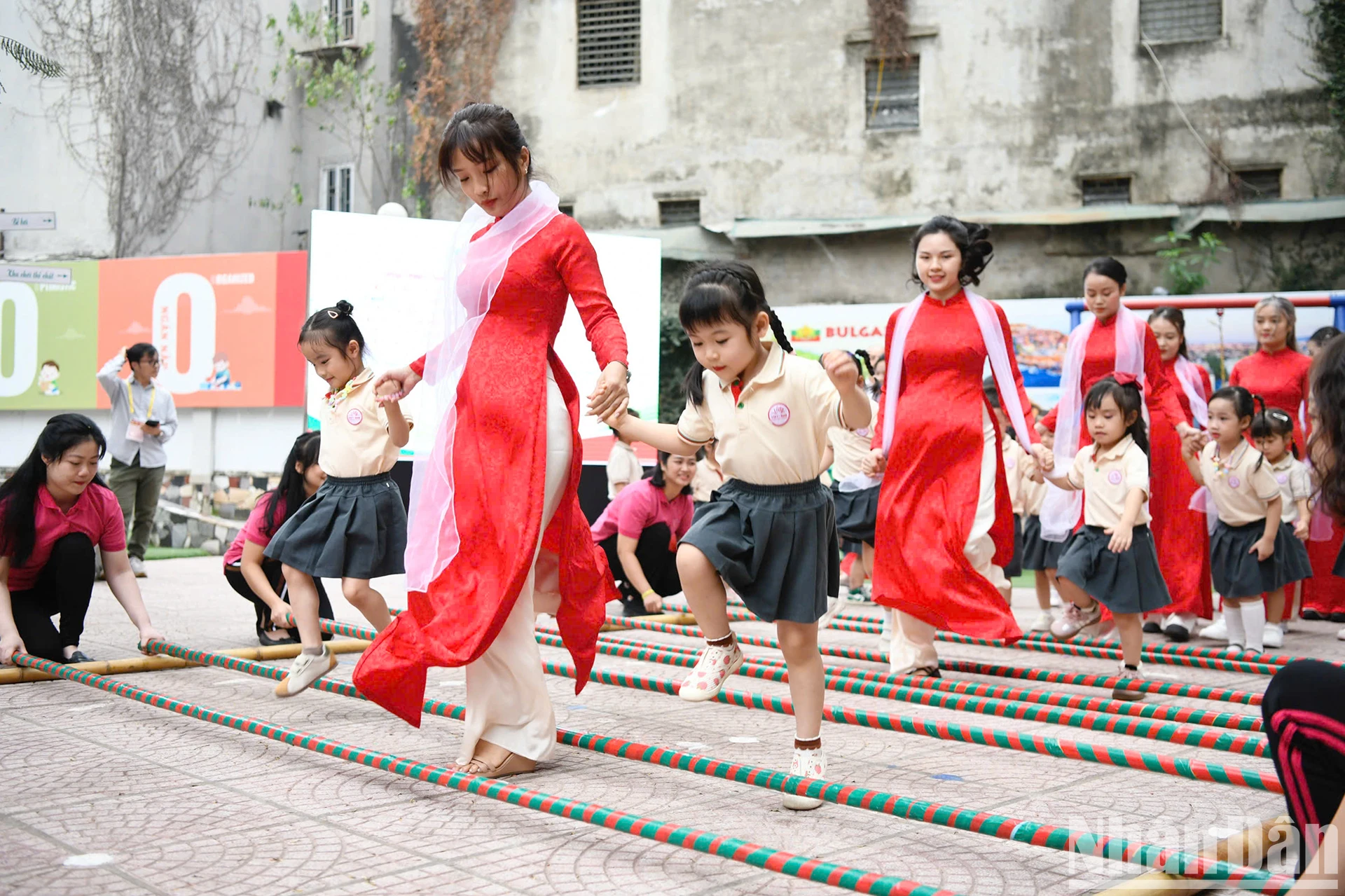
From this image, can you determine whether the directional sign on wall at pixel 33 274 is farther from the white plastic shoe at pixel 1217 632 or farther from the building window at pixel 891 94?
the building window at pixel 891 94

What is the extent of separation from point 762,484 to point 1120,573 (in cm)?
228

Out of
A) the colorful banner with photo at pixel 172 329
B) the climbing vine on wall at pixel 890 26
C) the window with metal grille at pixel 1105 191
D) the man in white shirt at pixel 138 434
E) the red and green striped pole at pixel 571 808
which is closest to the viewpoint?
the red and green striped pole at pixel 571 808

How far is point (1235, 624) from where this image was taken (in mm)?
6305

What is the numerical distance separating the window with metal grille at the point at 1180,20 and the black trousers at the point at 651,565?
11.0 m

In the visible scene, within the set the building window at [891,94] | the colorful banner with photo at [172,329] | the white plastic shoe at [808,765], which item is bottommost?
the white plastic shoe at [808,765]

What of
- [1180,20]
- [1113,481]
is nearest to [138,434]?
[1113,481]

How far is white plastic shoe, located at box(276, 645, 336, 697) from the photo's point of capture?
4.77m

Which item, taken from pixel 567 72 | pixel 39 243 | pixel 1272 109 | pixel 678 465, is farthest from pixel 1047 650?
pixel 39 243

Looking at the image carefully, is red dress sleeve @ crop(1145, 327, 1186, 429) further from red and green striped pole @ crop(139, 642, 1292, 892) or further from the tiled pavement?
red and green striped pole @ crop(139, 642, 1292, 892)

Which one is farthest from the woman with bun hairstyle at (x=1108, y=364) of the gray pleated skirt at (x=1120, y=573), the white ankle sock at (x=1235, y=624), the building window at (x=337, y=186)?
the building window at (x=337, y=186)

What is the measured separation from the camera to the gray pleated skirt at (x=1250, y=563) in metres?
6.20

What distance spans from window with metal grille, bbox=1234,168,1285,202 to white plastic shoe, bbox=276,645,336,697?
13279mm

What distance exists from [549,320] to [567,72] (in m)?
14.5

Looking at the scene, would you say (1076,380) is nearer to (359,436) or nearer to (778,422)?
(778,422)
